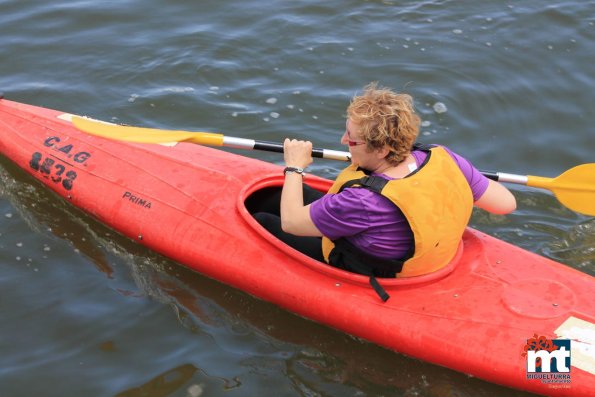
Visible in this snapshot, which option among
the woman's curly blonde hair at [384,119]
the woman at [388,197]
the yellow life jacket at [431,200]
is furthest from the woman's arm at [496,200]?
the woman's curly blonde hair at [384,119]

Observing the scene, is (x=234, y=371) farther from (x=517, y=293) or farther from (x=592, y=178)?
(x=592, y=178)

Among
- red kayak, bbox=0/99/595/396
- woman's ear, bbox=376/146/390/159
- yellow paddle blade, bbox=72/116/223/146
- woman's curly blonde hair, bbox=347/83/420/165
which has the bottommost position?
red kayak, bbox=0/99/595/396

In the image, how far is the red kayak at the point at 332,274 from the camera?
3463mm

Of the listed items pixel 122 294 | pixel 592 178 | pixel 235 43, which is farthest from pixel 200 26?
pixel 592 178

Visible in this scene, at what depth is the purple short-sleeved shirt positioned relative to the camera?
3.27 meters

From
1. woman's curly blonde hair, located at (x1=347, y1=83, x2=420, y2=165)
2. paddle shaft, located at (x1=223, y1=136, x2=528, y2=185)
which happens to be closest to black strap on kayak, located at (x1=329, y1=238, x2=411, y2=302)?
woman's curly blonde hair, located at (x1=347, y1=83, x2=420, y2=165)

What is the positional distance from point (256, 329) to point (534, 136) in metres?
2.90

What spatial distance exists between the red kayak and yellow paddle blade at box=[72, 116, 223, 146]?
0.86ft

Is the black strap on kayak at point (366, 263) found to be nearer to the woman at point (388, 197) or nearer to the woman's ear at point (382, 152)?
the woman at point (388, 197)

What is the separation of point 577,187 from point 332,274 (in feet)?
5.30

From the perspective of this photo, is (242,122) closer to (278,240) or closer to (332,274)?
(278,240)

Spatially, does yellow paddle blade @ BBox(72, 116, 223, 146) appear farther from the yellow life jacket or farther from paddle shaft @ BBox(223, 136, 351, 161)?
the yellow life jacket

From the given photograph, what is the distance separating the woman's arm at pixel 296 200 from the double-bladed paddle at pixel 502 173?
584 mm

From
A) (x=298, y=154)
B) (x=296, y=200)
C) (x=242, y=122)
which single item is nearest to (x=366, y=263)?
(x=296, y=200)
